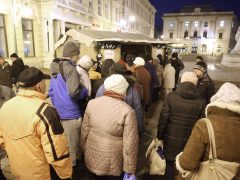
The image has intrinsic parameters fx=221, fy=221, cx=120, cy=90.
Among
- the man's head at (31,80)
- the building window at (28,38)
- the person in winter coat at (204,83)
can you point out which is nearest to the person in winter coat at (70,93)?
the man's head at (31,80)

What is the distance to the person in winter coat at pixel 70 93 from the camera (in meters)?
3.27

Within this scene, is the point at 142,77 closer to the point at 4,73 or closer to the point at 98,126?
the point at 98,126

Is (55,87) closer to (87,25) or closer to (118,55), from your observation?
(118,55)

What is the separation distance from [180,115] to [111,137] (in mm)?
1187

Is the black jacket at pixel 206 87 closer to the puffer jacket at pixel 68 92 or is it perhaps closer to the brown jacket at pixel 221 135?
the puffer jacket at pixel 68 92

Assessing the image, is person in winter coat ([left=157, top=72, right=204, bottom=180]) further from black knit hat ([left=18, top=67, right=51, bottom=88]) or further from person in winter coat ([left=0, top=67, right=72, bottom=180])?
black knit hat ([left=18, top=67, right=51, bottom=88])

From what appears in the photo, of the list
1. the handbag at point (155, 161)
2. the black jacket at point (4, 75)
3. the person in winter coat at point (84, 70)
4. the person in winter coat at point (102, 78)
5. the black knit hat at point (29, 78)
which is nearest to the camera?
the black knit hat at point (29, 78)

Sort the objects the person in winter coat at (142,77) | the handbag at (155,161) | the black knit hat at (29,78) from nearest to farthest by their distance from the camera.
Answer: the black knit hat at (29,78) → the handbag at (155,161) → the person in winter coat at (142,77)

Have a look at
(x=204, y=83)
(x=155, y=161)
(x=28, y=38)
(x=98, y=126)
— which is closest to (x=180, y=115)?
(x=155, y=161)

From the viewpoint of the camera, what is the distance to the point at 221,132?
6.32 feet

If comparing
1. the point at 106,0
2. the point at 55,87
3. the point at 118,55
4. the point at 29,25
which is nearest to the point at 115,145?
the point at 55,87

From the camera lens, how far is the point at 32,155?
2148 millimetres

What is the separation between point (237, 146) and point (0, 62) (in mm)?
6358

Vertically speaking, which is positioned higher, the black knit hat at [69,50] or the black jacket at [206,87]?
the black knit hat at [69,50]
